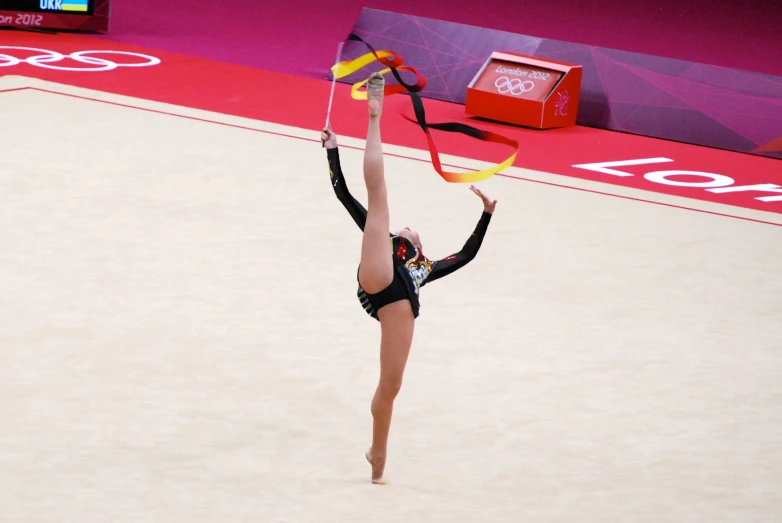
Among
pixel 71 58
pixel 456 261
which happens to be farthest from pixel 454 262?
pixel 71 58

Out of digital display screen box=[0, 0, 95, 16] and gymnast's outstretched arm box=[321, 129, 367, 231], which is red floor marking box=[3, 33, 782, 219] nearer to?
digital display screen box=[0, 0, 95, 16]

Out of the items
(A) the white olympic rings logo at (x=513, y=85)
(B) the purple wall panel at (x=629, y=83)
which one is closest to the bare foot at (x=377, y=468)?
(A) the white olympic rings logo at (x=513, y=85)

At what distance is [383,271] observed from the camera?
4297 millimetres

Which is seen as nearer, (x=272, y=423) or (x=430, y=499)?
(x=430, y=499)

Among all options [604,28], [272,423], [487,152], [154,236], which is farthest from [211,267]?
[604,28]

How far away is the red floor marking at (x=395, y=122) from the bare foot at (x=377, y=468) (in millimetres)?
5425

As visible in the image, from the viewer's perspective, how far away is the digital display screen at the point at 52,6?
1282cm

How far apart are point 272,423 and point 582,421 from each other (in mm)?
1381

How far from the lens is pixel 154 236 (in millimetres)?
7406

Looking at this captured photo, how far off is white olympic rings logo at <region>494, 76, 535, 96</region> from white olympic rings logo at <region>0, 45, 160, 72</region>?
3636 mm

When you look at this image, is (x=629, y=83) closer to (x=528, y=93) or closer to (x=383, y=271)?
(x=528, y=93)

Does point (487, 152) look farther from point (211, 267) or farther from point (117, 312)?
point (117, 312)

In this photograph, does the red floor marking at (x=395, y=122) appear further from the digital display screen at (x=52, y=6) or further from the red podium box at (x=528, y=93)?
the digital display screen at (x=52, y=6)

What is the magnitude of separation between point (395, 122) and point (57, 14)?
4.52 m
